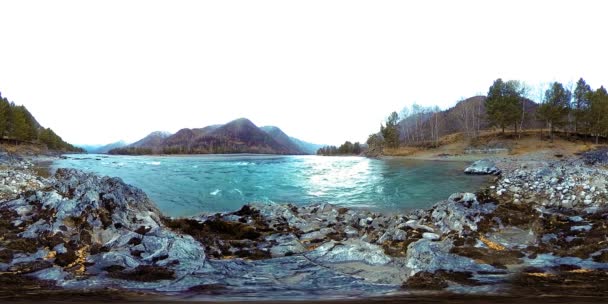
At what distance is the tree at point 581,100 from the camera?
58.1 m

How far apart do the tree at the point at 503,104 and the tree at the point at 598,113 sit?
10.2m

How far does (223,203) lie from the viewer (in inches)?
669

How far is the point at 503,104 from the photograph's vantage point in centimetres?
6278

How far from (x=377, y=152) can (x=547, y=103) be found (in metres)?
38.3

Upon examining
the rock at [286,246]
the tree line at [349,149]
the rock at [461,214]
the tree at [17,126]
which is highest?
the tree at [17,126]

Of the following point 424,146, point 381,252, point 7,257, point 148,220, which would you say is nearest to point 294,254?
point 381,252

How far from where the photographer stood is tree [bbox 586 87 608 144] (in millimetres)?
54406

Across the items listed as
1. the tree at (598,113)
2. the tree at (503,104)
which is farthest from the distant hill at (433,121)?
the tree at (598,113)

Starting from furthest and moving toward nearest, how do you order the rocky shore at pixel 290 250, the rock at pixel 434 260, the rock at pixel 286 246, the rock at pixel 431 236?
1. the rock at pixel 431 236
2. the rock at pixel 286 246
3. the rock at pixel 434 260
4. the rocky shore at pixel 290 250

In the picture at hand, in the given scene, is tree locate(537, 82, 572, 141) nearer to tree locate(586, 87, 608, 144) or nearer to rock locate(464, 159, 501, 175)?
tree locate(586, 87, 608, 144)

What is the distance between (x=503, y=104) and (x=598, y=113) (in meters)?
13.5

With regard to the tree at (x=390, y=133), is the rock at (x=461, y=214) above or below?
below

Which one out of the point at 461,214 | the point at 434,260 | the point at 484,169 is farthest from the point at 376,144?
the point at 434,260

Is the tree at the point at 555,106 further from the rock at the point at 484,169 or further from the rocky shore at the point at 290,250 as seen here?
the rocky shore at the point at 290,250
